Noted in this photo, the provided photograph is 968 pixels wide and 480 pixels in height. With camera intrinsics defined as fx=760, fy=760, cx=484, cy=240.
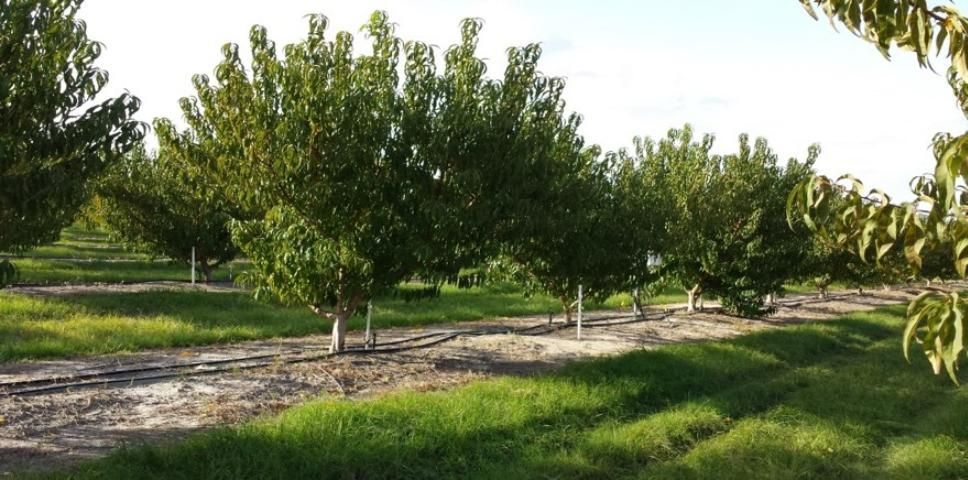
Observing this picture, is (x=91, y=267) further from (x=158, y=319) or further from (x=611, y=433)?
(x=611, y=433)

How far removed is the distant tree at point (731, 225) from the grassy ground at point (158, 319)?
5679 millimetres

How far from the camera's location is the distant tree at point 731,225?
65.7 ft

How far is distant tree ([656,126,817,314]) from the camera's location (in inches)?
789

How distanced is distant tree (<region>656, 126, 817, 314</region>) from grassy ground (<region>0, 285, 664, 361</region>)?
568cm

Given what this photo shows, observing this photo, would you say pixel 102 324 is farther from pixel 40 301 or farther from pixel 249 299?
pixel 249 299

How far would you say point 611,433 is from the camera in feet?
28.3

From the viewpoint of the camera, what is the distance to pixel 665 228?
1711 centimetres

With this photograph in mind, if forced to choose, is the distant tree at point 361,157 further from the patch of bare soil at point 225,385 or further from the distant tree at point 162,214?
the distant tree at point 162,214

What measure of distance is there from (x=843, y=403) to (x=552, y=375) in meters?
4.10

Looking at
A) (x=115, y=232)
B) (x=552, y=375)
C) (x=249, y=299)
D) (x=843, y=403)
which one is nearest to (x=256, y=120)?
(x=552, y=375)

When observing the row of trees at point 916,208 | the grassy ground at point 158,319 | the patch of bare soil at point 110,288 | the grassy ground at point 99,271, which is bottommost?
the grassy ground at point 158,319


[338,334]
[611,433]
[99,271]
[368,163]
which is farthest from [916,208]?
[99,271]

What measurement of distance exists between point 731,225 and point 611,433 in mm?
13768

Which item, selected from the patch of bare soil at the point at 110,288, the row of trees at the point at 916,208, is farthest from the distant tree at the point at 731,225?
the row of trees at the point at 916,208
